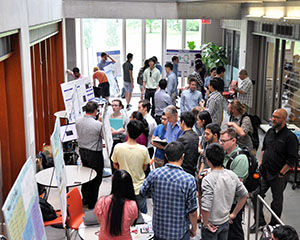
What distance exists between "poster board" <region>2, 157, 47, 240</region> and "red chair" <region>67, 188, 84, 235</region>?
162 cm

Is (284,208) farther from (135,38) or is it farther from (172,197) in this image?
(135,38)

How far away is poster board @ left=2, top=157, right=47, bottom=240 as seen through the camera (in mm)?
2706

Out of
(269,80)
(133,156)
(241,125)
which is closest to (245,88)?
(269,80)

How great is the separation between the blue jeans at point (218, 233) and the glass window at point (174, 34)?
43.2ft

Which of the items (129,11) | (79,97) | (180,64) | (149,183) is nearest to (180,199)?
(149,183)

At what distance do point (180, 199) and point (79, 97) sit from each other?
17.0 feet

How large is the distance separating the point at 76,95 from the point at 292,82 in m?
4.57

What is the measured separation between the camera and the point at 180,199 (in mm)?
4027

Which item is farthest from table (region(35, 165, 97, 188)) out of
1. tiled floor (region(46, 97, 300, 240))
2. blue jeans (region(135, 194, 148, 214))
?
blue jeans (region(135, 194, 148, 214))

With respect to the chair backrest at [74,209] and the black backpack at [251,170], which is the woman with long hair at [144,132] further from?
the black backpack at [251,170]

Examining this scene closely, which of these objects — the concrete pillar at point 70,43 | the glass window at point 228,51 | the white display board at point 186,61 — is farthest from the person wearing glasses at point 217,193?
the glass window at point 228,51

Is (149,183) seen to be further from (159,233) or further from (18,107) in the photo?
(18,107)

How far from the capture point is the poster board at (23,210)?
271 cm

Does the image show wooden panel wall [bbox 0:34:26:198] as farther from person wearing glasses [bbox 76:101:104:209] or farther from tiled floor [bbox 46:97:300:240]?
person wearing glasses [bbox 76:101:104:209]
